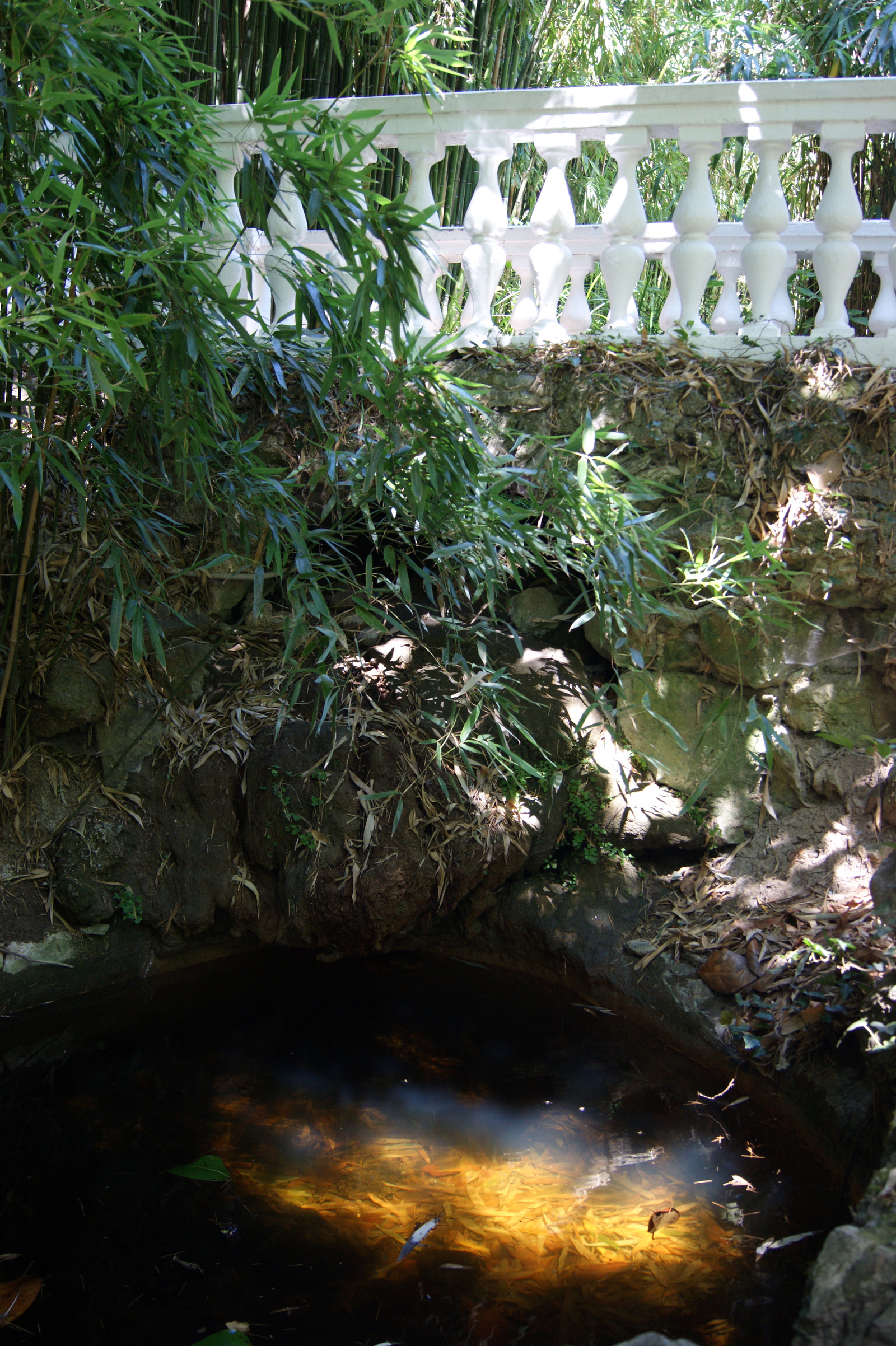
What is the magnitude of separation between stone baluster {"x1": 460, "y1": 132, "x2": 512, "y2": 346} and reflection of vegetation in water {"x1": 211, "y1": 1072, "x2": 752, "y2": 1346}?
2.07m

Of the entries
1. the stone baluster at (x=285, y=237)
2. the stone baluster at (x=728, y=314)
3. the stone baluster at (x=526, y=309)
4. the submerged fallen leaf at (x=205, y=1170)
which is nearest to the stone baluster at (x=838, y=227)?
the stone baluster at (x=728, y=314)

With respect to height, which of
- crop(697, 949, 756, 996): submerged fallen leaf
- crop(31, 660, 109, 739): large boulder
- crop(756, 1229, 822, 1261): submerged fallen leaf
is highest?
crop(31, 660, 109, 739): large boulder

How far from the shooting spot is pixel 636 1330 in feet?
5.12

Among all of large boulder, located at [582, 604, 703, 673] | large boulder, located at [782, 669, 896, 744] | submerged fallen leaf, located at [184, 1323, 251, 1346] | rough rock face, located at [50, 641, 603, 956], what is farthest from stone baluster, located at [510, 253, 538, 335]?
submerged fallen leaf, located at [184, 1323, 251, 1346]

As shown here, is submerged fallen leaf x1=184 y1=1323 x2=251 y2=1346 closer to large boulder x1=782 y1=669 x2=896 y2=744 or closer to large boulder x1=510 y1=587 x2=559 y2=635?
large boulder x1=510 y1=587 x2=559 y2=635

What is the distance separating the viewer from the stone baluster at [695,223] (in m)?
2.47

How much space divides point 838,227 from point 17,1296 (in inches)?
122

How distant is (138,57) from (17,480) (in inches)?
33.7

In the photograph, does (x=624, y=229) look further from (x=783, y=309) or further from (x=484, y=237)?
(x=783, y=309)

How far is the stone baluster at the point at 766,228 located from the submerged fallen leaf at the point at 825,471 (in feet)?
1.24

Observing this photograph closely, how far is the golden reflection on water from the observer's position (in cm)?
165

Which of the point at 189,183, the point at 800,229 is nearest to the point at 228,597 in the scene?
the point at 189,183

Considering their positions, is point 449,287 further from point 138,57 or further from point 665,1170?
point 665,1170

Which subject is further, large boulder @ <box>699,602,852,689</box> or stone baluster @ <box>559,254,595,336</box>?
stone baluster @ <box>559,254,595,336</box>
